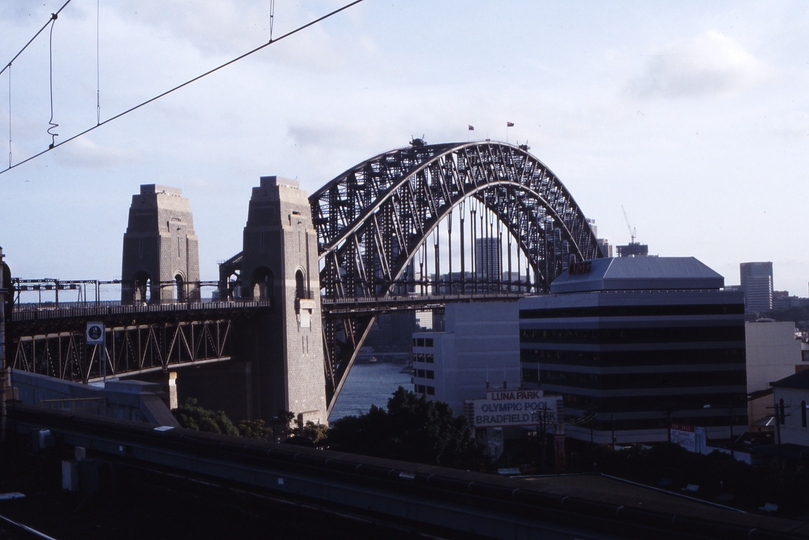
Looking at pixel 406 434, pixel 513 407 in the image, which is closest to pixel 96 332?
pixel 406 434

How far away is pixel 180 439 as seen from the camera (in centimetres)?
1553

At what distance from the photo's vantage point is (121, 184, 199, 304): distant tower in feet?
202

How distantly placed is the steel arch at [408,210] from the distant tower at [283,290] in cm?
760

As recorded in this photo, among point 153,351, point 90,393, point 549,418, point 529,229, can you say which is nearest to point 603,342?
point 549,418

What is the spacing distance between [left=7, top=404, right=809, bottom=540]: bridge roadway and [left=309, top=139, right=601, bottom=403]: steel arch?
54376 millimetres

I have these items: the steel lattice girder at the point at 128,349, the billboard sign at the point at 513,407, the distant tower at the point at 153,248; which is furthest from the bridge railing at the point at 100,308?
the billboard sign at the point at 513,407

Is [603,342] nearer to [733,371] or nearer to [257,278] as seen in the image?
[733,371]

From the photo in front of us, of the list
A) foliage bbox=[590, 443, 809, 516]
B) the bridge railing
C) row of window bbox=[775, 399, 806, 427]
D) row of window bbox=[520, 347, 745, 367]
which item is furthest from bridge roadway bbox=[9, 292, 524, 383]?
row of window bbox=[775, 399, 806, 427]

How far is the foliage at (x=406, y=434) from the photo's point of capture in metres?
43.9

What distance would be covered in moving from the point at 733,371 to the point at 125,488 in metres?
55.9

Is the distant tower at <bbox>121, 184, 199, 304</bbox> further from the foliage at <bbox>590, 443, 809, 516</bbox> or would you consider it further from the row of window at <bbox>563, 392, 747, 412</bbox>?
the foliage at <bbox>590, 443, 809, 516</bbox>

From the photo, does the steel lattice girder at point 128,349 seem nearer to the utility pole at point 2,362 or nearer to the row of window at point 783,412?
the utility pole at point 2,362

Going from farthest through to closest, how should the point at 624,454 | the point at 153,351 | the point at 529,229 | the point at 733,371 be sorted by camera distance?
the point at 529,229 → the point at 733,371 → the point at 153,351 → the point at 624,454

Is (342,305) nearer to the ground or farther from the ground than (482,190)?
nearer to the ground
